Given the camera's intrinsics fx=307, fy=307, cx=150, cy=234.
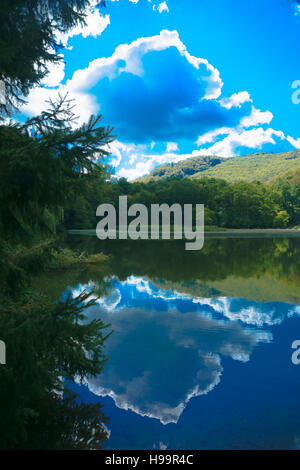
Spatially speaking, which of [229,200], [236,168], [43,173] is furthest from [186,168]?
[43,173]

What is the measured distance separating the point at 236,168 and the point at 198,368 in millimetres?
166286

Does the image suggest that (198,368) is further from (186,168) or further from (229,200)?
(186,168)

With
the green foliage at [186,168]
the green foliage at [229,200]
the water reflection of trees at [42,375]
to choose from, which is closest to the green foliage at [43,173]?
the water reflection of trees at [42,375]

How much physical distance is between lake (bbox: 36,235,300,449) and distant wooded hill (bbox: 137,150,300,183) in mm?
126516

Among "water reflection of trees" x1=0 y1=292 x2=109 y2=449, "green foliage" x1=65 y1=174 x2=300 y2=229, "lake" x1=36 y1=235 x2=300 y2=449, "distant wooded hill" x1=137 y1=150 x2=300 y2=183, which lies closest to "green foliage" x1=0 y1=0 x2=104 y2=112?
"water reflection of trees" x1=0 y1=292 x2=109 y2=449

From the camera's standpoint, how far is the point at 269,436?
245 centimetres

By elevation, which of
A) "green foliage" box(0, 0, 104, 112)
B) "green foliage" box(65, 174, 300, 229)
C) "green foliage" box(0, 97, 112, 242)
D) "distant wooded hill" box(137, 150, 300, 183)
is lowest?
"green foliage" box(0, 97, 112, 242)

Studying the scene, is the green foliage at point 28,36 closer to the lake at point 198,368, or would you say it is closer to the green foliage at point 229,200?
the lake at point 198,368

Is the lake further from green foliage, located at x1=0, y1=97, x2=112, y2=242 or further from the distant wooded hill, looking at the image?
the distant wooded hill

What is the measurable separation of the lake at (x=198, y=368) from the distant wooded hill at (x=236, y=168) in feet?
415

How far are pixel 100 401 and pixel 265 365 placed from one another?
2004 millimetres

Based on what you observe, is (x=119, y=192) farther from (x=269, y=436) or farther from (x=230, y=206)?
(x=269, y=436)

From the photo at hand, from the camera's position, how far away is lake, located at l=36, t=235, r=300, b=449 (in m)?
2.54

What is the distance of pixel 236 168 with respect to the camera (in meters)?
160
